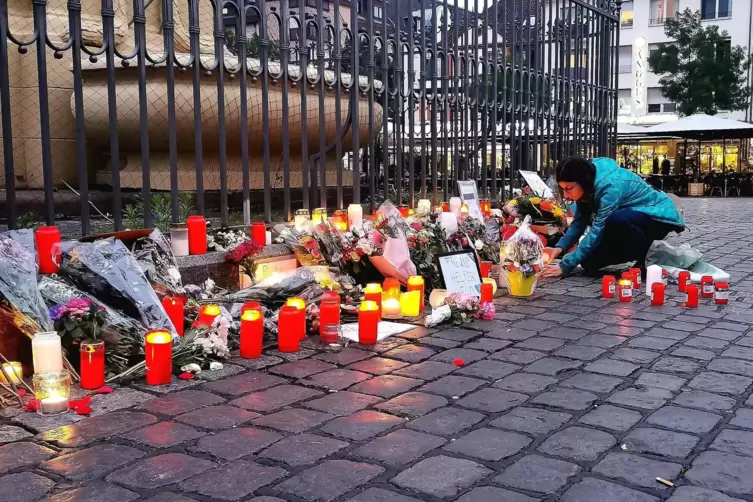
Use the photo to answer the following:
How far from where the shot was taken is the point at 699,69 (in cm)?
3041

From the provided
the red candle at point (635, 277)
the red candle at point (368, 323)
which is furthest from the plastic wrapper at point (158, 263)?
the red candle at point (635, 277)

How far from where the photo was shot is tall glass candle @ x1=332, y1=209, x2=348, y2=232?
579cm

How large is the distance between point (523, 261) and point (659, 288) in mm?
1006

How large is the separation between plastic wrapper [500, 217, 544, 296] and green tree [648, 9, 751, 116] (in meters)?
27.8

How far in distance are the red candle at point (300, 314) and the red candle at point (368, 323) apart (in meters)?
0.32

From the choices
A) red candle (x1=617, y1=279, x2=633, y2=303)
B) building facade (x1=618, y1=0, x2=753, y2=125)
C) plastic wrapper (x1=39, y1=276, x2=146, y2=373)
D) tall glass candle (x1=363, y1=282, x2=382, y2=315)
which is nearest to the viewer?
plastic wrapper (x1=39, y1=276, x2=146, y2=373)

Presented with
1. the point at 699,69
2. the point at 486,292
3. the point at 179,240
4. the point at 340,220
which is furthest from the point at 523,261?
the point at 699,69

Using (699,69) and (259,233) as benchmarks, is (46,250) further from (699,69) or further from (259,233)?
(699,69)

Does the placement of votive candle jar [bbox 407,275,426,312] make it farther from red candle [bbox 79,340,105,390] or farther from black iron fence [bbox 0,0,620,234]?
red candle [bbox 79,340,105,390]

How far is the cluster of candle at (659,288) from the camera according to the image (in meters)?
5.43

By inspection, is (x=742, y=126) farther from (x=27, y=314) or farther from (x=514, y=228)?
(x=27, y=314)

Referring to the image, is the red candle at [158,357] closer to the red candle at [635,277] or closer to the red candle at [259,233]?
the red candle at [259,233]

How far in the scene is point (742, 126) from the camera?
2069 centimetres

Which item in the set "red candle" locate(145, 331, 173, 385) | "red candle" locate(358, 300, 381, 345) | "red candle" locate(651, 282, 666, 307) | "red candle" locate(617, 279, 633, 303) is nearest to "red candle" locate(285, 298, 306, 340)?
"red candle" locate(358, 300, 381, 345)
